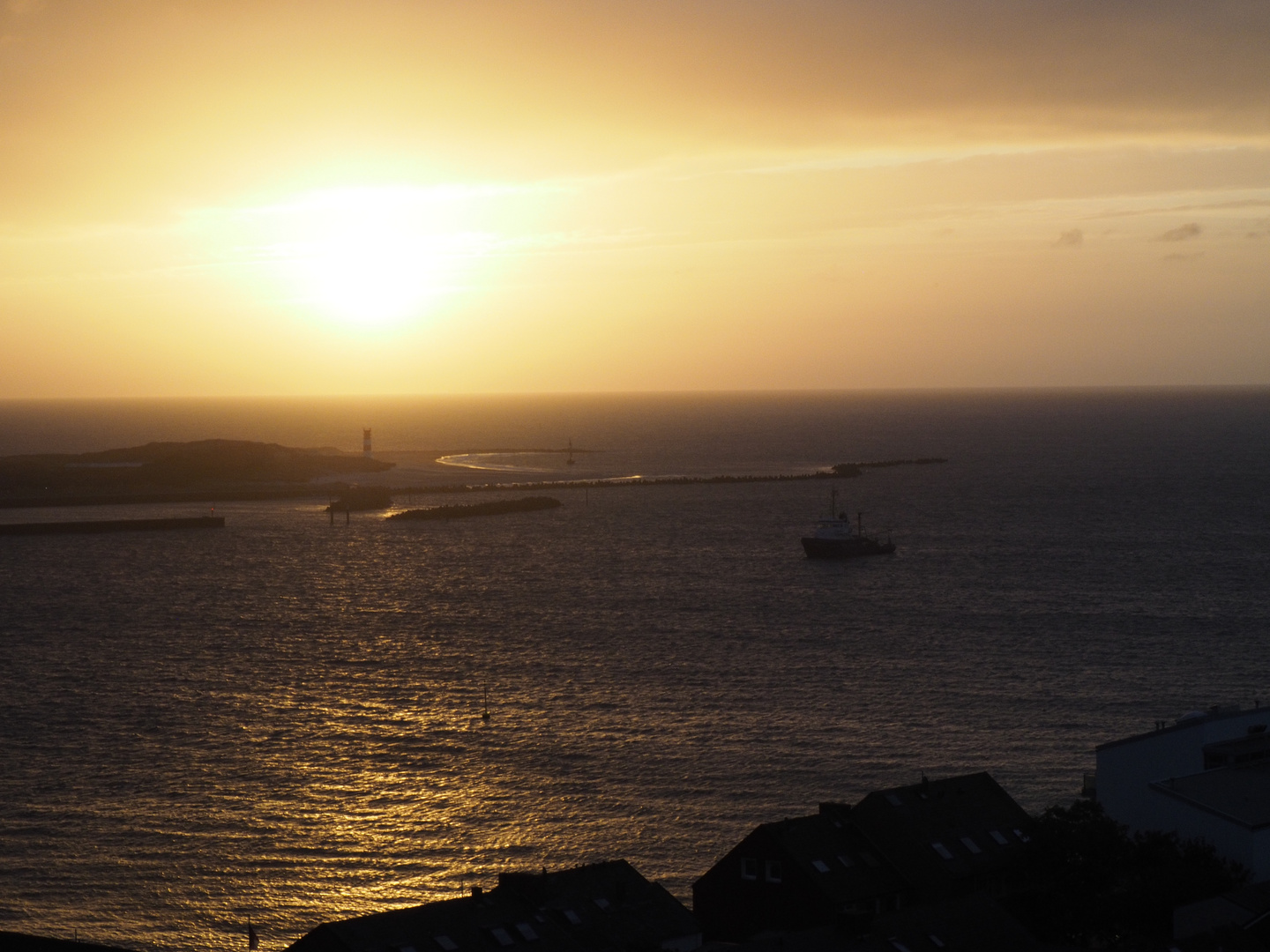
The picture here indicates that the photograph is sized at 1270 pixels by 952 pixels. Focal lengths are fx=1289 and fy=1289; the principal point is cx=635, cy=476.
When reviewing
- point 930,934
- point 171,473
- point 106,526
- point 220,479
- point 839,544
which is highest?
point 171,473

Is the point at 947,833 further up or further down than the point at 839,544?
further down

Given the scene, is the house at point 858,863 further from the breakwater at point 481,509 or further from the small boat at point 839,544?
the breakwater at point 481,509

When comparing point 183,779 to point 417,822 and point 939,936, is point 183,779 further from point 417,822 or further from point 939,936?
point 939,936

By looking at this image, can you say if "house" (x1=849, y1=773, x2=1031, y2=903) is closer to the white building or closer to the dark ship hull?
the white building

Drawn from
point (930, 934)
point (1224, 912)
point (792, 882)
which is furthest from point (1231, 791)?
point (792, 882)

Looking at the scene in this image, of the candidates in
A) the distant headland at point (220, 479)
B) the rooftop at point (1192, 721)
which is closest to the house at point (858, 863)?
the rooftop at point (1192, 721)

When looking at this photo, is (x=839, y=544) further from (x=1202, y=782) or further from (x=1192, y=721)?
(x=1202, y=782)
